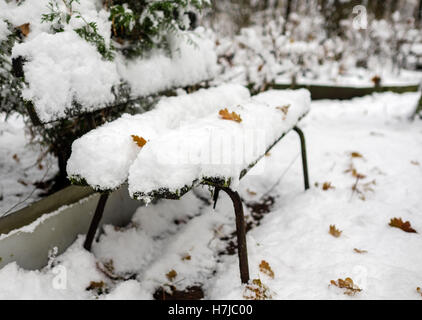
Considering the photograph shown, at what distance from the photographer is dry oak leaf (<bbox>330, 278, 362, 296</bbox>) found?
1.35 m

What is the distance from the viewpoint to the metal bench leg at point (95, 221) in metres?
1.58

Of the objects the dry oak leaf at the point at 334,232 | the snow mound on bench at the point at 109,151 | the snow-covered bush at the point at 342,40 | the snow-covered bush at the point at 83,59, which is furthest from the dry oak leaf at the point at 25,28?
the snow-covered bush at the point at 342,40

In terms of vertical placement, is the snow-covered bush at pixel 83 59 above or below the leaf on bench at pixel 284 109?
above

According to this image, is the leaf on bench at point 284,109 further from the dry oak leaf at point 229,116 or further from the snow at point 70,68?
the snow at point 70,68

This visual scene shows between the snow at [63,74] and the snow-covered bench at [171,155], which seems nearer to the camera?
the snow-covered bench at [171,155]

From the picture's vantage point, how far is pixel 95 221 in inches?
63.8

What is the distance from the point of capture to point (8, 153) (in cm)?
227

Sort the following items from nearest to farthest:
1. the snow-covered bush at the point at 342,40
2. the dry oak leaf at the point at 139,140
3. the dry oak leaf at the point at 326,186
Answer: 1. the dry oak leaf at the point at 139,140
2. the dry oak leaf at the point at 326,186
3. the snow-covered bush at the point at 342,40

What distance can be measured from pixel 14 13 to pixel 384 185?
102 inches

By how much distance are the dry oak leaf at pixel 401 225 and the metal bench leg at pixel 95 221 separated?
1672 millimetres

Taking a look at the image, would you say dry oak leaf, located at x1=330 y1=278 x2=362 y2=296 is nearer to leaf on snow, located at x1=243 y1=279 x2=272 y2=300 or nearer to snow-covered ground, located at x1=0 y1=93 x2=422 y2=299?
snow-covered ground, located at x1=0 y1=93 x2=422 y2=299

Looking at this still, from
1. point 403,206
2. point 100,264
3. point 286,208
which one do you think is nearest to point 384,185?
point 403,206

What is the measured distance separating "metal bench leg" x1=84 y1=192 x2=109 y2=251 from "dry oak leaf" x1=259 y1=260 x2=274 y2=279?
874 mm
